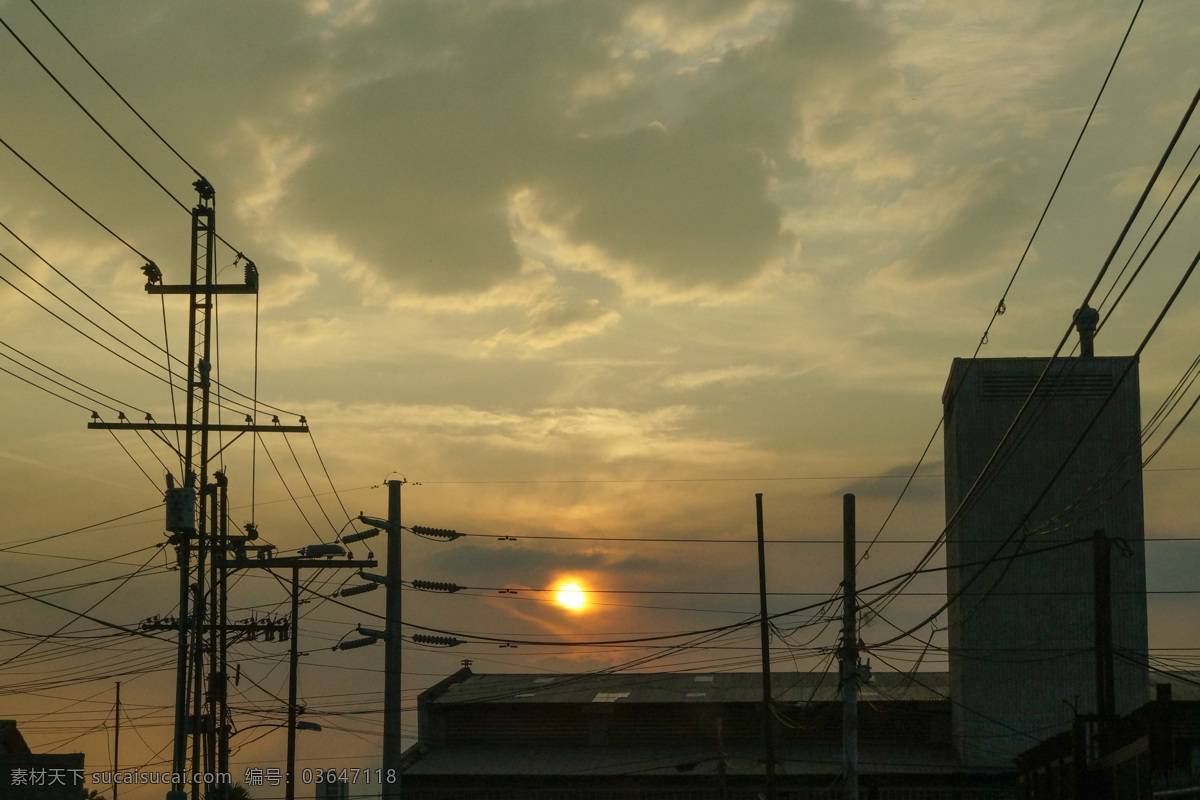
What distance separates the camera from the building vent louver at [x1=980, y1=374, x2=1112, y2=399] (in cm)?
5100

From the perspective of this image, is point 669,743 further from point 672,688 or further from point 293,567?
point 293,567

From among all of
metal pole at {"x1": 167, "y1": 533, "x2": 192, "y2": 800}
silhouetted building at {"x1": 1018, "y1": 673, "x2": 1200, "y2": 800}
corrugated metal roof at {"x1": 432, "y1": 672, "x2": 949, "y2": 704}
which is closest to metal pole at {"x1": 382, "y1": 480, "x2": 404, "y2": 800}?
metal pole at {"x1": 167, "y1": 533, "x2": 192, "y2": 800}

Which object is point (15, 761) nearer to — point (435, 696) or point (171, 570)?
point (171, 570)

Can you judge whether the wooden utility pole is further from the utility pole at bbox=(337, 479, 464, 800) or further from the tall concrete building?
the tall concrete building

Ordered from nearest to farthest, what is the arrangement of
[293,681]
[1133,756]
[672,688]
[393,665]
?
[1133,756]
[393,665]
[293,681]
[672,688]

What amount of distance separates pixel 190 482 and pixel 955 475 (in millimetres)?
34902

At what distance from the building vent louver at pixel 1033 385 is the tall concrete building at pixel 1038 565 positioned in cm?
5

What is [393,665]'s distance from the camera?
110 ft

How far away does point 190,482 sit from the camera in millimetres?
28594

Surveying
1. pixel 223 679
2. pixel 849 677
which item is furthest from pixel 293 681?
pixel 849 677

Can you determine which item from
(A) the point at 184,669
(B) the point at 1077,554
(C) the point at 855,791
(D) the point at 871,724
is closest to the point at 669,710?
(D) the point at 871,724

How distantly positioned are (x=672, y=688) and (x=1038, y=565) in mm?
19035

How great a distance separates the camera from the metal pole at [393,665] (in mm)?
32188

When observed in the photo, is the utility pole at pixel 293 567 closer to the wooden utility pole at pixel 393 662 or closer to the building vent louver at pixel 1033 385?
the wooden utility pole at pixel 393 662
